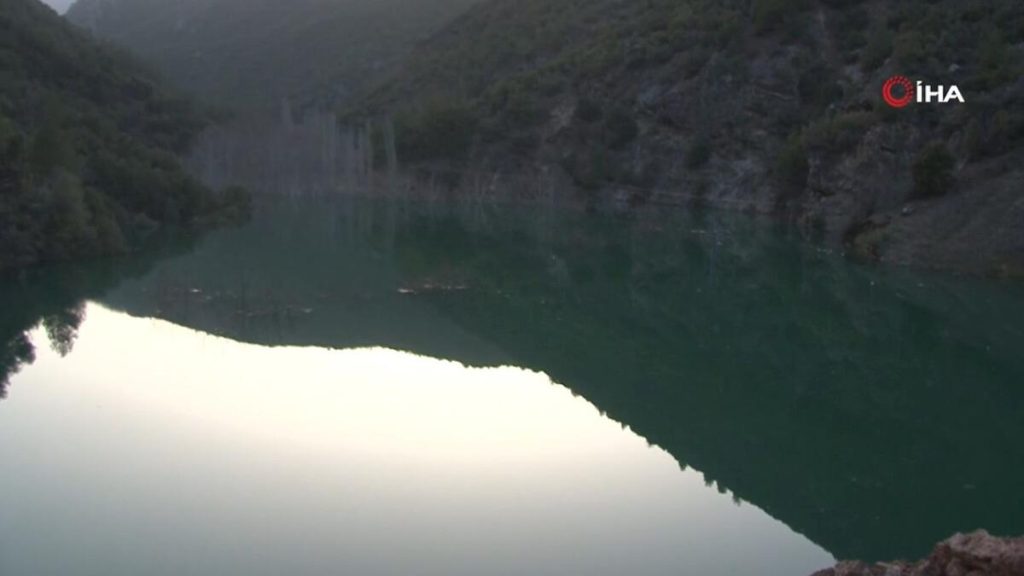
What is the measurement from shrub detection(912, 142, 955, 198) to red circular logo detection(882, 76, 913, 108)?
242 inches

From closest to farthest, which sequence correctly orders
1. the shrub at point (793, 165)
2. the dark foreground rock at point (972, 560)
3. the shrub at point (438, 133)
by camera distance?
the dark foreground rock at point (972, 560)
the shrub at point (793, 165)
the shrub at point (438, 133)

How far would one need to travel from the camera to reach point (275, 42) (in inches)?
3607

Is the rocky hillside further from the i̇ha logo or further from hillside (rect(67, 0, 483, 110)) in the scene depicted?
hillside (rect(67, 0, 483, 110))

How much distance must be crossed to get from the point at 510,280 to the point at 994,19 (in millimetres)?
19234

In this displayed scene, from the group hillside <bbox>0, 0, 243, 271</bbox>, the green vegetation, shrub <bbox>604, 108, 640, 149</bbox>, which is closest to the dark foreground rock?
hillside <bbox>0, 0, 243, 271</bbox>

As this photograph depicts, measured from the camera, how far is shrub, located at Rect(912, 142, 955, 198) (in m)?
29.9

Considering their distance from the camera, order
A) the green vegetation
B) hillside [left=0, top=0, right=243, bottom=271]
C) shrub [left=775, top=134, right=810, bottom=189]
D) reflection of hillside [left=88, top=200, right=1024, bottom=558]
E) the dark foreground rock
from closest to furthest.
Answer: the dark foreground rock
reflection of hillside [left=88, top=200, right=1024, bottom=558]
hillside [left=0, top=0, right=243, bottom=271]
the green vegetation
shrub [left=775, top=134, right=810, bottom=189]

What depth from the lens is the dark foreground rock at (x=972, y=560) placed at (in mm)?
6180

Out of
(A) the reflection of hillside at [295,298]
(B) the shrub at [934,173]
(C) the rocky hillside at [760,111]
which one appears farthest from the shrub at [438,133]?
(B) the shrub at [934,173]

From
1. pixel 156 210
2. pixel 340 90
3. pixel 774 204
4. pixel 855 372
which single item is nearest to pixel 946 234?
pixel 855 372

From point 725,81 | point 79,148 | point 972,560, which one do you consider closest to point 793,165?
point 725,81

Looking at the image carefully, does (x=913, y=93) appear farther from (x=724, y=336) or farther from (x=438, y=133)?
(x=438, y=133)

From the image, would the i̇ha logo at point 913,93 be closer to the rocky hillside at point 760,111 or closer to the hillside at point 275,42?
the rocky hillside at point 760,111

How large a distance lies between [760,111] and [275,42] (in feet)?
176
